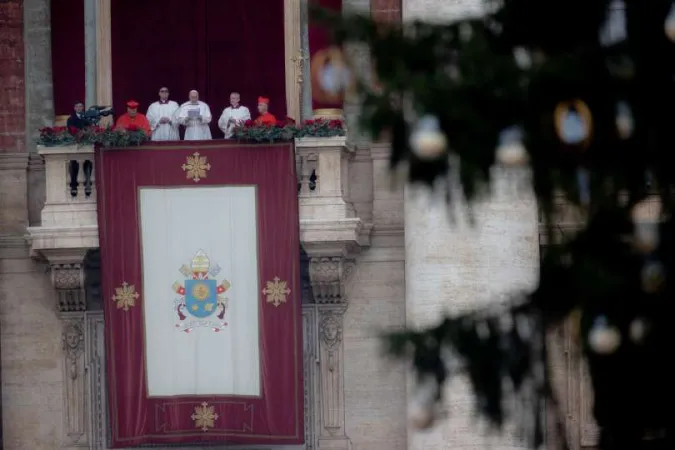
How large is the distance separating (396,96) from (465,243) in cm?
1501

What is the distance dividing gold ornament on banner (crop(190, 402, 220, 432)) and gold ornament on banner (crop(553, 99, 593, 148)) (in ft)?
54.2

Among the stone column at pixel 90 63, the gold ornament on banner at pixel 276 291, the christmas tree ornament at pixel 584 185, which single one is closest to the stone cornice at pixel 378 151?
the gold ornament on banner at pixel 276 291

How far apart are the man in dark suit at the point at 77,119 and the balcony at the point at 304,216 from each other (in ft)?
0.78

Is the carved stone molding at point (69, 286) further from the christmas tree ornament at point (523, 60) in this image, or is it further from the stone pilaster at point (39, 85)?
the christmas tree ornament at point (523, 60)

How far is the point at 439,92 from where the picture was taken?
27.7 ft

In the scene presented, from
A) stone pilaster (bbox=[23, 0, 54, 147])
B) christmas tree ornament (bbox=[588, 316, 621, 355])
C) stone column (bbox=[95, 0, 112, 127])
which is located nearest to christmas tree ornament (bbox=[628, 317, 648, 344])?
christmas tree ornament (bbox=[588, 316, 621, 355])

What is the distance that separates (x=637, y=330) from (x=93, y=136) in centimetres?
1654

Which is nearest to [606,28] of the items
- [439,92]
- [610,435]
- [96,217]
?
[439,92]

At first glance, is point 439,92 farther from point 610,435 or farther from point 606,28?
point 610,435

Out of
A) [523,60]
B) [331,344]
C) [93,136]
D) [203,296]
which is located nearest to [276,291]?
[203,296]

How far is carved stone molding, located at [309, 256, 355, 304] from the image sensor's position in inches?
987

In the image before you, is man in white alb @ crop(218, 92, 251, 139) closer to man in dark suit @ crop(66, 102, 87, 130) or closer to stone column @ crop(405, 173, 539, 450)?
man in dark suit @ crop(66, 102, 87, 130)

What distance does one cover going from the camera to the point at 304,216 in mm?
24781

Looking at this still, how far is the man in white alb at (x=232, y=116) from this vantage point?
24891mm
